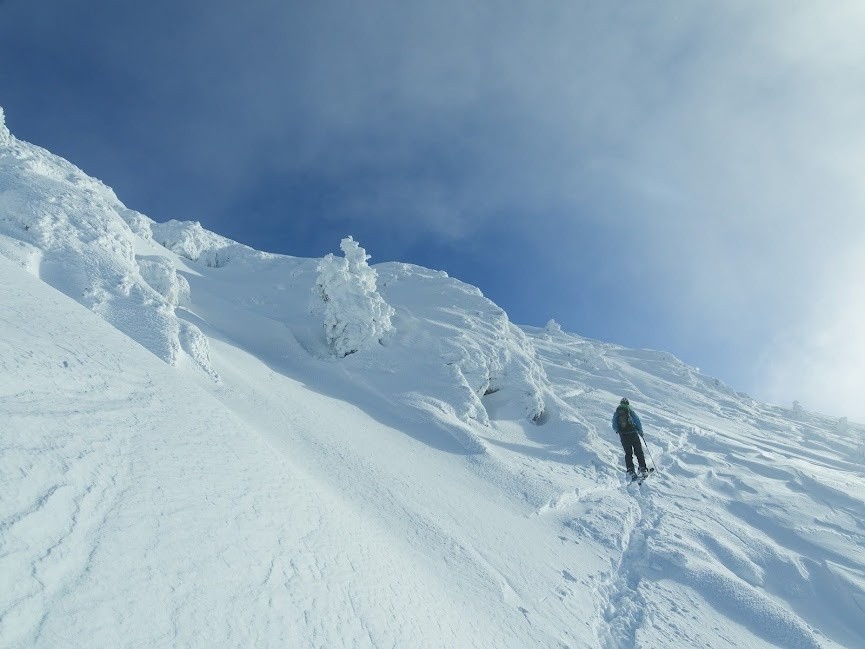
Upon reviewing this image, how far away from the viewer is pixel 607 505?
1149cm

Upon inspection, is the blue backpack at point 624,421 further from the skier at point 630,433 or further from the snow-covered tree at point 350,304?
the snow-covered tree at point 350,304

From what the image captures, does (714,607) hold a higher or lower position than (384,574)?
higher

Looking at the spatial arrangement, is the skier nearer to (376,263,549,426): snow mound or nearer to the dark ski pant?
the dark ski pant

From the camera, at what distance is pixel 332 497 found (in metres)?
7.05

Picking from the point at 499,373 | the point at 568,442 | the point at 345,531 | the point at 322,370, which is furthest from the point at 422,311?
the point at 345,531

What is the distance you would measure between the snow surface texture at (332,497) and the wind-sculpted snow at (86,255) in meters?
0.08

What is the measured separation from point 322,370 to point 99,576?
600 inches

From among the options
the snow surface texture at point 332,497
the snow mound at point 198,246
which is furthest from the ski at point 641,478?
the snow mound at point 198,246

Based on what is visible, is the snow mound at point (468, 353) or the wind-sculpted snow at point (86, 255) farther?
the snow mound at point (468, 353)

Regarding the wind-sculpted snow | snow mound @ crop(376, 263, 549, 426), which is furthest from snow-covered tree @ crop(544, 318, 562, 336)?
the wind-sculpted snow

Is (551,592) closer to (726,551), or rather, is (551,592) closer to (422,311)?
(726,551)

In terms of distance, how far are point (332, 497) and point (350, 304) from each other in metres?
14.1

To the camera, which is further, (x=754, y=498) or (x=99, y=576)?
(x=754, y=498)

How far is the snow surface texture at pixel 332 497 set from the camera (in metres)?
3.39
